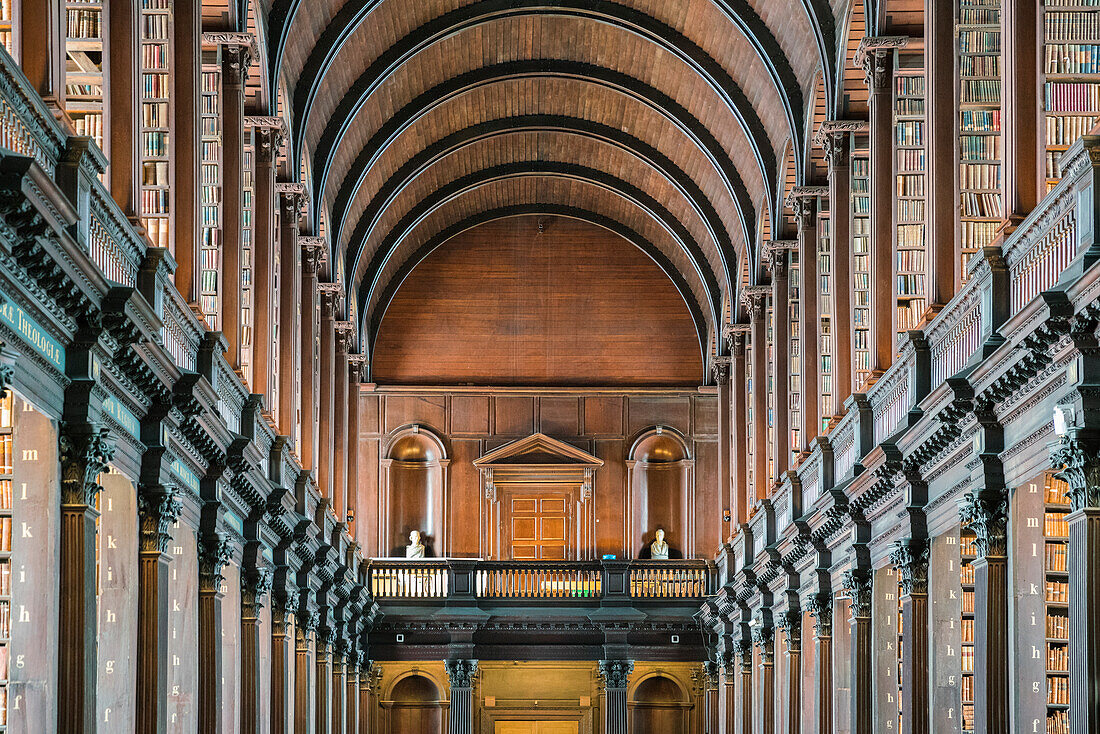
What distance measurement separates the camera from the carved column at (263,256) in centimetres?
2078

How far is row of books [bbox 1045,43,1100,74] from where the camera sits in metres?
12.9

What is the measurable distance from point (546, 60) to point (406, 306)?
8864 millimetres

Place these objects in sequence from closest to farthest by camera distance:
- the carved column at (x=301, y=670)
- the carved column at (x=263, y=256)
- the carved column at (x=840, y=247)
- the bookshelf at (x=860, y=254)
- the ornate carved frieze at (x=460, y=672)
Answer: the bookshelf at (x=860, y=254)
the carved column at (x=840, y=247)
the carved column at (x=263, y=256)
the carved column at (x=301, y=670)
the ornate carved frieze at (x=460, y=672)

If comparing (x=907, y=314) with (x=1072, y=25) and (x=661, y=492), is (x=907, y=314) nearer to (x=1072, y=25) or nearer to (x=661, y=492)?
(x=1072, y=25)

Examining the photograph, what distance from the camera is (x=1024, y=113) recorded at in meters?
12.6

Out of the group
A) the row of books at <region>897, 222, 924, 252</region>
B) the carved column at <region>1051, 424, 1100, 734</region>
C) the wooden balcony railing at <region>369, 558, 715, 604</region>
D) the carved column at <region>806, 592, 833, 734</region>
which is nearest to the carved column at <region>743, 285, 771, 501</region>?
the wooden balcony railing at <region>369, 558, 715, 604</region>

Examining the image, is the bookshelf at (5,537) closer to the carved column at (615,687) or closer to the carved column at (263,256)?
the carved column at (263,256)

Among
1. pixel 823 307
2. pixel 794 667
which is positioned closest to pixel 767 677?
pixel 794 667

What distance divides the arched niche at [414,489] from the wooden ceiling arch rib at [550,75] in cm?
832

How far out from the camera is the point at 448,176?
34125 mm

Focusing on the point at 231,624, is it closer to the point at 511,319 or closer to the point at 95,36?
the point at 95,36

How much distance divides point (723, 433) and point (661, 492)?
267 centimetres

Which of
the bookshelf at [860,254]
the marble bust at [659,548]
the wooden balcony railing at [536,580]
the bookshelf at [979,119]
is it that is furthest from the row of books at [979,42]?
the marble bust at [659,548]

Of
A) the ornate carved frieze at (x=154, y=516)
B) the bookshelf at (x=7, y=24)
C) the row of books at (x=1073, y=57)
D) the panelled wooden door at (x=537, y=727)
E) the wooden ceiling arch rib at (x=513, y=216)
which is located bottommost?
the panelled wooden door at (x=537, y=727)
